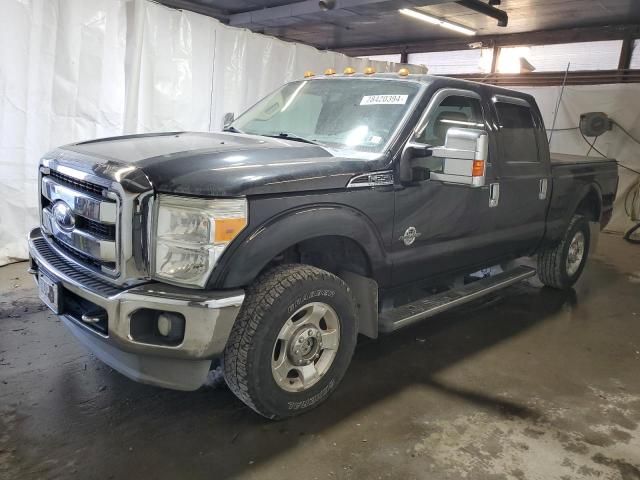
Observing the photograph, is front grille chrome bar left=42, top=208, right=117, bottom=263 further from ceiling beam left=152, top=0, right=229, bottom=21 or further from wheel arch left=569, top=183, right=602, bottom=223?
ceiling beam left=152, top=0, right=229, bottom=21

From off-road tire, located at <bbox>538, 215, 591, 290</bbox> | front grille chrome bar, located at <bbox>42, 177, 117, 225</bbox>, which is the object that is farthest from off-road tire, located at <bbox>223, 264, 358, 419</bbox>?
off-road tire, located at <bbox>538, 215, 591, 290</bbox>

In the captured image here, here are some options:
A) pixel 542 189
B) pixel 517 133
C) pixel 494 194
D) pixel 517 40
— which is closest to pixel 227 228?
pixel 494 194

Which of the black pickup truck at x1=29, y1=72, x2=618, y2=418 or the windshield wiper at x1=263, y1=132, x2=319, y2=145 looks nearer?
the black pickup truck at x1=29, y1=72, x2=618, y2=418

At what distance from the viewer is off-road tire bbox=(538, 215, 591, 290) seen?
16.2 ft

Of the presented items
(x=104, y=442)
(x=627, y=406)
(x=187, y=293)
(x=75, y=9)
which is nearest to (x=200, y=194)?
(x=187, y=293)

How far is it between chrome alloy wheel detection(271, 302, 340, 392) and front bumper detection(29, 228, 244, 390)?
37cm

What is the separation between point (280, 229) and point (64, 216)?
114cm

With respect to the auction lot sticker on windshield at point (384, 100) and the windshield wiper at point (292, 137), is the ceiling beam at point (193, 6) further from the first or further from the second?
the auction lot sticker on windshield at point (384, 100)

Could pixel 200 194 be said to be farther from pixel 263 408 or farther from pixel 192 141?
pixel 263 408

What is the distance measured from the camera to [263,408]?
8.39 feet

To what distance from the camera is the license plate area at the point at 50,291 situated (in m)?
2.53

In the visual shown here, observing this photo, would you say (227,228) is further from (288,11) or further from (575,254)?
(288,11)

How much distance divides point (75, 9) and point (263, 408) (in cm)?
443

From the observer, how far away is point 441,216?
3295mm
